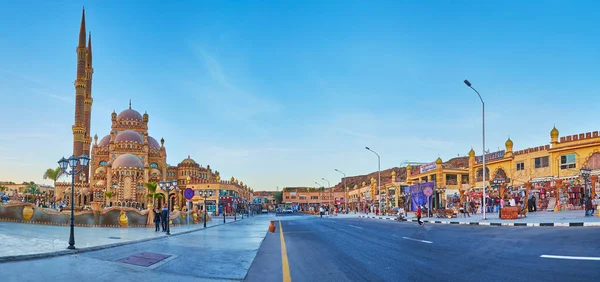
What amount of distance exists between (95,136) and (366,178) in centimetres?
10864

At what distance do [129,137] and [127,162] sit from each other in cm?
1309

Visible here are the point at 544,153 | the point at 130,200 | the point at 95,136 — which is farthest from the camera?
the point at 95,136

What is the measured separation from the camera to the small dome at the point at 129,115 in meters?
102

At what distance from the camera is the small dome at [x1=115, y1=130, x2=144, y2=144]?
94688 mm

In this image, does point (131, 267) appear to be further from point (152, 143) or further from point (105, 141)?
point (105, 141)

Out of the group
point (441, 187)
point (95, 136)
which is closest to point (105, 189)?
point (95, 136)

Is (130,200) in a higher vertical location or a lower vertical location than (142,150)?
lower

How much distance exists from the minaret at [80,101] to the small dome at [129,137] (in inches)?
306

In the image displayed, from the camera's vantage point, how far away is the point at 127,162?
83.8 metres

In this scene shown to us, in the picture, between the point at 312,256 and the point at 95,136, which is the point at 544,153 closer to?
the point at 312,256

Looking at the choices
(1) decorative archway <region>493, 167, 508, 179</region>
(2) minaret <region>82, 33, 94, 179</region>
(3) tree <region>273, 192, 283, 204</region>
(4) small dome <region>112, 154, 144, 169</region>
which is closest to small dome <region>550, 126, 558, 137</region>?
(1) decorative archway <region>493, 167, 508, 179</region>

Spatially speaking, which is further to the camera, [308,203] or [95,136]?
[308,203]

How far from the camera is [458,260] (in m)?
9.65

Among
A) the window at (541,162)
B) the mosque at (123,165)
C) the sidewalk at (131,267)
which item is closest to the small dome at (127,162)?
the mosque at (123,165)
